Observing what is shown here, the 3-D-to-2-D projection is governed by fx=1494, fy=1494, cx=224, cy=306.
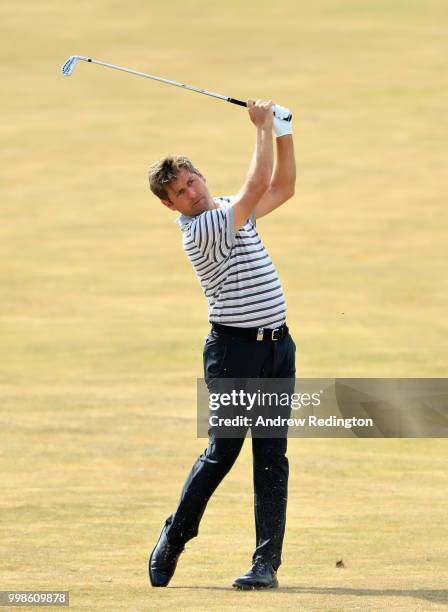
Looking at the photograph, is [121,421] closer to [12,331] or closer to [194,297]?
[12,331]

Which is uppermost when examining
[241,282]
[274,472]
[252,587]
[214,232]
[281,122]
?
[281,122]

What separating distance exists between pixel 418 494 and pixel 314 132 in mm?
16664

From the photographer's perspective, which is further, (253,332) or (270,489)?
(270,489)

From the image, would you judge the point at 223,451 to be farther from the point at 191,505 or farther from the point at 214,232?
the point at 214,232

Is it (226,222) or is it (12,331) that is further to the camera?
(12,331)

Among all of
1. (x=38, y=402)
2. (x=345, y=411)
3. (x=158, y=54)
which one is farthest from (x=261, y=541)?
(x=158, y=54)

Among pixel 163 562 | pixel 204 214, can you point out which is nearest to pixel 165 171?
pixel 204 214

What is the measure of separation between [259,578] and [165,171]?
1.67m

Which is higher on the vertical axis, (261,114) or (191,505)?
(261,114)

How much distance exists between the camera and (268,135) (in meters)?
5.85

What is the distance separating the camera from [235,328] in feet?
19.9

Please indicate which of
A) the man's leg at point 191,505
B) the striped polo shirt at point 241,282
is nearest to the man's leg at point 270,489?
the man's leg at point 191,505

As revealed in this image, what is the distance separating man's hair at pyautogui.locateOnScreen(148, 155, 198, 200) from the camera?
5.98m

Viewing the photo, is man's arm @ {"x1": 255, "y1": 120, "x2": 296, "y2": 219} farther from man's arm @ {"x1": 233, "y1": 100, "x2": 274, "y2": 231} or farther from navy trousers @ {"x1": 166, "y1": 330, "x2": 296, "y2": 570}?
navy trousers @ {"x1": 166, "y1": 330, "x2": 296, "y2": 570}
